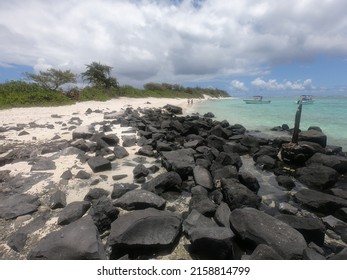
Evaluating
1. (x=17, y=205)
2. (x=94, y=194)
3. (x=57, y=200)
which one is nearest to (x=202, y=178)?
(x=94, y=194)

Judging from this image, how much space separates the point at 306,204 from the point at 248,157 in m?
3.55

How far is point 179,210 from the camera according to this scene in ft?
14.1

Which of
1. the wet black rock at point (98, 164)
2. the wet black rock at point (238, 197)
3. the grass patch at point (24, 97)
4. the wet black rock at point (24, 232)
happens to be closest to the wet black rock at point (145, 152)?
the wet black rock at point (98, 164)

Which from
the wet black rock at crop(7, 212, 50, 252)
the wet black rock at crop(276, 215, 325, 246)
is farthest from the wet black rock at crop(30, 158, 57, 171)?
the wet black rock at crop(276, 215, 325, 246)

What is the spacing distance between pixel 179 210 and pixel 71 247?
2061 mm

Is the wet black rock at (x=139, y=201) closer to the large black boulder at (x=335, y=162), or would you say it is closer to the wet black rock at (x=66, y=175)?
the wet black rock at (x=66, y=175)

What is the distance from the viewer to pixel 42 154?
6820mm

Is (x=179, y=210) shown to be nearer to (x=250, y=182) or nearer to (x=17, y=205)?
(x=250, y=182)

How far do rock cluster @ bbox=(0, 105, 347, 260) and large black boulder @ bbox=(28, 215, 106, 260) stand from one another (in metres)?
0.01

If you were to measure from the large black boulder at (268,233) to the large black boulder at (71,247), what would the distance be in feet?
6.68

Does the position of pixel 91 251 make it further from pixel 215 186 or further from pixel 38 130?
pixel 38 130

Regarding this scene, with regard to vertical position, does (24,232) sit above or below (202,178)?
below

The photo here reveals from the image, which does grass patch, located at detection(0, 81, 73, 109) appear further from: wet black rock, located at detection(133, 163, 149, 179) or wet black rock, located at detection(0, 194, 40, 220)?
wet black rock, located at detection(133, 163, 149, 179)

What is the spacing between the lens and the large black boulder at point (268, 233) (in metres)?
2.99
